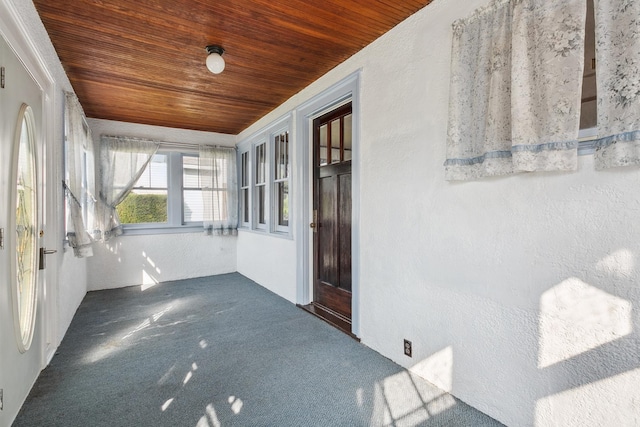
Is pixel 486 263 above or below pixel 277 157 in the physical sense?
below

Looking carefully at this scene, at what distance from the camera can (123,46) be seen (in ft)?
8.32

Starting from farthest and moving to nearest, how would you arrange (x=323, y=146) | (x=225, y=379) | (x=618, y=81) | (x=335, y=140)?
(x=323, y=146)
(x=335, y=140)
(x=225, y=379)
(x=618, y=81)

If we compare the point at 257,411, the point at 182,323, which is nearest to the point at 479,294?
the point at 257,411

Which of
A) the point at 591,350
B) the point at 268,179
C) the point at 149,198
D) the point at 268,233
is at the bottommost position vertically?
the point at 591,350

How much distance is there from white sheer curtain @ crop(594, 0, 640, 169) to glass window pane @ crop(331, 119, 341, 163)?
2.12 metres

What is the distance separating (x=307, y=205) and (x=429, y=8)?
83.3 inches

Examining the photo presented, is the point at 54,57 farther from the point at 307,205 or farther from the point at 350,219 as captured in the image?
the point at 350,219

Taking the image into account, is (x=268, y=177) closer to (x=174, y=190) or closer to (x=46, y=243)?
(x=174, y=190)

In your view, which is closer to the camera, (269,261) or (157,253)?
(269,261)

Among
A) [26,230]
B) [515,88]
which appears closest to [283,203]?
[26,230]

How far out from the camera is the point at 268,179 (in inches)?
171

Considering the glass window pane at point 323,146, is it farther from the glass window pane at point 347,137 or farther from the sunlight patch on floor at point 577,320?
the sunlight patch on floor at point 577,320

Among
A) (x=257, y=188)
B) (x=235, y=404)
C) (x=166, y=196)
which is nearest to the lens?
(x=235, y=404)

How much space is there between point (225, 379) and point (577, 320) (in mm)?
2036
